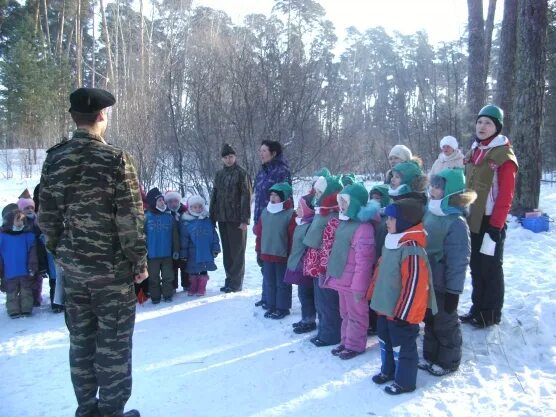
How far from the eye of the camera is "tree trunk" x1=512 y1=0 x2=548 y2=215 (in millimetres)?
7422

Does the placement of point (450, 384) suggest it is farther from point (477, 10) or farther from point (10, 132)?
point (10, 132)

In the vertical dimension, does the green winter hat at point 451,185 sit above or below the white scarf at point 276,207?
above

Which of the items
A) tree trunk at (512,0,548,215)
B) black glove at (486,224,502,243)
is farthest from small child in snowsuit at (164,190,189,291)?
tree trunk at (512,0,548,215)

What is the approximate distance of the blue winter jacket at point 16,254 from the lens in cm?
567

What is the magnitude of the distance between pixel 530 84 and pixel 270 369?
663 centimetres

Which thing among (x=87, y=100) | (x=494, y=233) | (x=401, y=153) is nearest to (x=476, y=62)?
(x=401, y=153)

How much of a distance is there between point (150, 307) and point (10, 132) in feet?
82.4

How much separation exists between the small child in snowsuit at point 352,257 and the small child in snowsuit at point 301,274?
2.04ft

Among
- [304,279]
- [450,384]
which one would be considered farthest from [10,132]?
[450,384]

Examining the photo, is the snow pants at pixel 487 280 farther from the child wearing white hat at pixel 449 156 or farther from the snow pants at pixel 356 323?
the child wearing white hat at pixel 449 156

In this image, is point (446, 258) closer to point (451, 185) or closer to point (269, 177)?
point (451, 185)

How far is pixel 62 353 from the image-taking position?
177 inches

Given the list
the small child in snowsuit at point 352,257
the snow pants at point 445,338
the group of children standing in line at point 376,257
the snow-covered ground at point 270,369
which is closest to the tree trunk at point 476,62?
the group of children standing in line at point 376,257

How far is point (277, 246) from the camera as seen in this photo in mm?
5199
